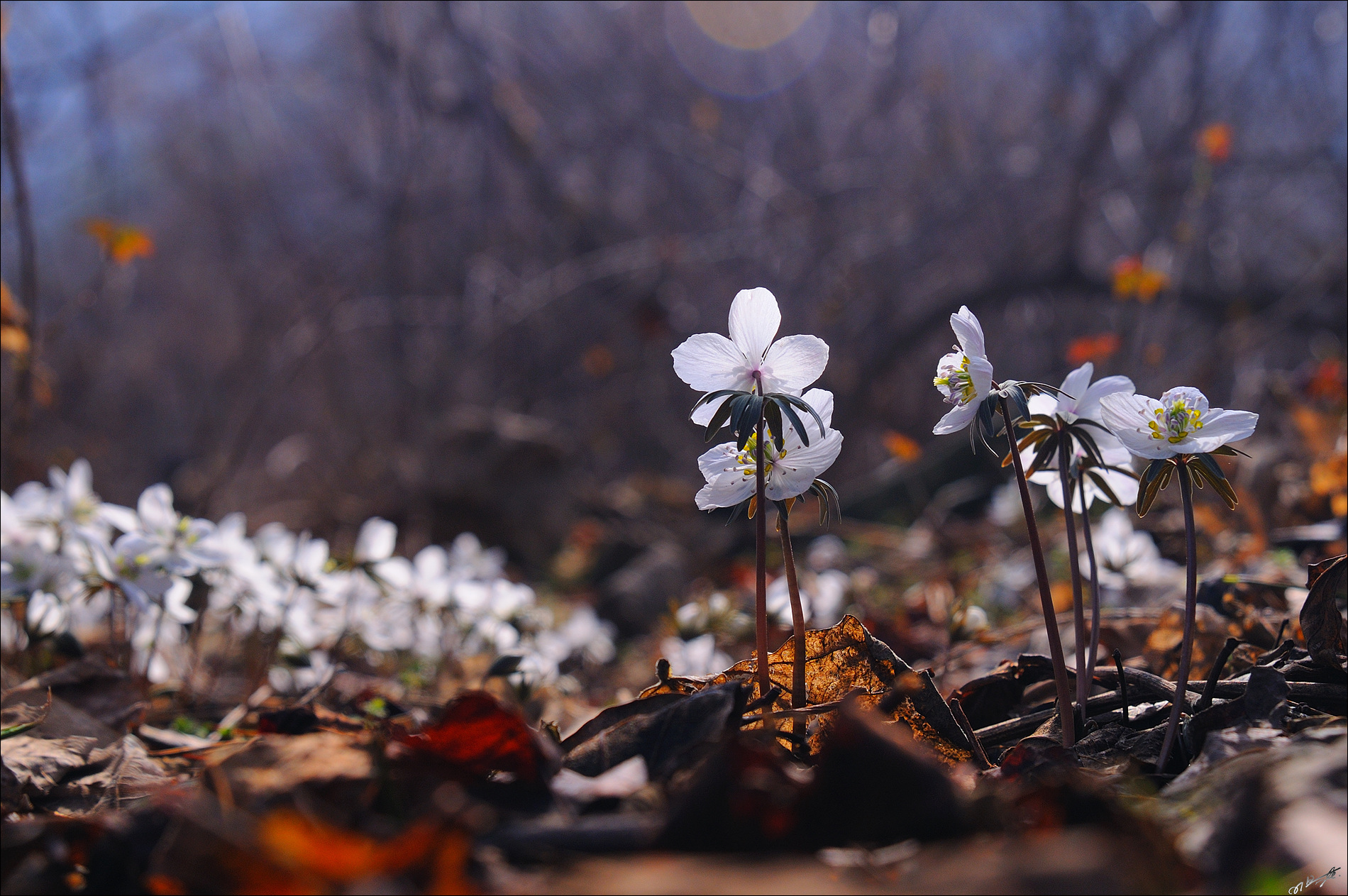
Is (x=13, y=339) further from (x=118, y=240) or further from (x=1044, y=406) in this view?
(x=1044, y=406)

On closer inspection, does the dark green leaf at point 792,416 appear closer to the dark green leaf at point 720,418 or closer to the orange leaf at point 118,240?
the dark green leaf at point 720,418


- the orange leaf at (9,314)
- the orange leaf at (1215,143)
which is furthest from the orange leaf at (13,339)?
the orange leaf at (1215,143)

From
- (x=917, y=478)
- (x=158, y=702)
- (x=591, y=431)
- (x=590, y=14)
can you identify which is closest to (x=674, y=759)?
(x=158, y=702)

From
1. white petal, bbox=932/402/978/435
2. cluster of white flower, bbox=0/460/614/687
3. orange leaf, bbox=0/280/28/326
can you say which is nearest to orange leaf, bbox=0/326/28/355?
orange leaf, bbox=0/280/28/326

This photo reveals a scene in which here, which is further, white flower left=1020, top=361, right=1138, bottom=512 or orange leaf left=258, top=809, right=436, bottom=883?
white flower left=1020, top=361, right=1138, bottom=512

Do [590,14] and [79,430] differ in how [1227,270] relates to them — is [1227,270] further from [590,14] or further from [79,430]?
[79,430]

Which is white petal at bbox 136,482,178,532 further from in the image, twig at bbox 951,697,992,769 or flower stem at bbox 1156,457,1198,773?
flower stem at bbox 1156,457,1198,773
